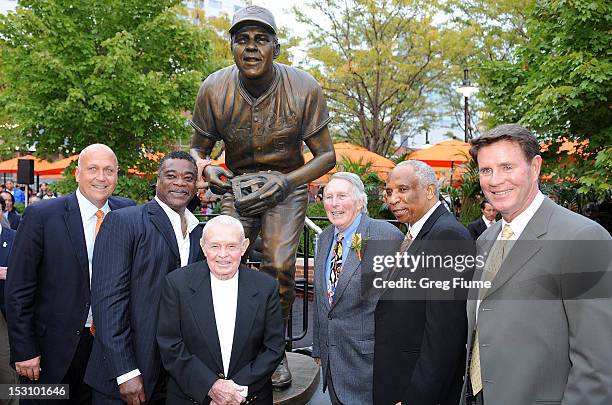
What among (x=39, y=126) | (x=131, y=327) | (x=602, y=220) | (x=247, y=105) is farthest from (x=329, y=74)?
(x=131, y=327)

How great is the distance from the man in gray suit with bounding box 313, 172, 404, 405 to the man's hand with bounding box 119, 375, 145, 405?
3.63 feet

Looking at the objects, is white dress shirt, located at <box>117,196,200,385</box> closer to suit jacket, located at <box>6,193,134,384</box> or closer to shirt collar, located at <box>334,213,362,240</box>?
suit jacket, located at <box>6,193,134,384</box>

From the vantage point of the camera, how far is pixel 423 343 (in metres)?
2.64

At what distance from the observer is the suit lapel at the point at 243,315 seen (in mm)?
2868

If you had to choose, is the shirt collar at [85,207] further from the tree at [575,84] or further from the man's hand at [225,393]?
the tree at [575,84]

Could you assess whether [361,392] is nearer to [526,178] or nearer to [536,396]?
[536,396]

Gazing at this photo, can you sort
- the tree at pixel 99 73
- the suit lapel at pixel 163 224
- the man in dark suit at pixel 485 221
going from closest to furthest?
the suit lapel at pixel 163 224 → the man in dark suit at pixel 485 221 → the tree at pixel 99 73

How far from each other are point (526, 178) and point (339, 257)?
1.40 meters

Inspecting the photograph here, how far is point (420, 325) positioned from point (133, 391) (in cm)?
158

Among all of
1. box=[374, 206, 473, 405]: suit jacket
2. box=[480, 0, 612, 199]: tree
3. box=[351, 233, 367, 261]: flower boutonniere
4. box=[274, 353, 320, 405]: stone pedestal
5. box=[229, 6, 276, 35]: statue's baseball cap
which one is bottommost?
box=[274, 353, 320, 405]: stone pedestal

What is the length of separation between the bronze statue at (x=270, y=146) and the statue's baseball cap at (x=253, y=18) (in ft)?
0.29

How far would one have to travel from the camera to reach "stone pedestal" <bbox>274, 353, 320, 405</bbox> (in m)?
3.93


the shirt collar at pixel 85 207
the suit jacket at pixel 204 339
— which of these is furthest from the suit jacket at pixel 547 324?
the shirt collar at pixel 85 207

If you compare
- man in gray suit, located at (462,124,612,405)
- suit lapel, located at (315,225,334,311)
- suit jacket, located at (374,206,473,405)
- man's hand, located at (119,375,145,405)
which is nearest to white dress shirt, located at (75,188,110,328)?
man's hand, located at (119,375,145,405)
